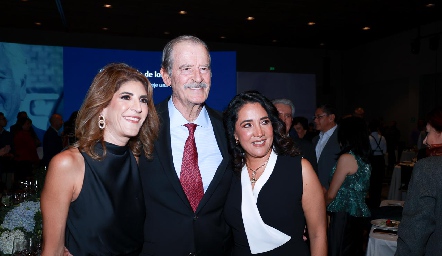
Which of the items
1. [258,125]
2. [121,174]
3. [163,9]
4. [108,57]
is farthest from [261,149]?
[163,9]

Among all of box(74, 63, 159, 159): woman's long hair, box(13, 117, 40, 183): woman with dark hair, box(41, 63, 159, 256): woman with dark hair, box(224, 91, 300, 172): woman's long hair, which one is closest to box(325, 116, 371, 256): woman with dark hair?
box(224, 91, 300, 172): woman's long hair

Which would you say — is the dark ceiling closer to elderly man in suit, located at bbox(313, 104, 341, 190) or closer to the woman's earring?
elderly man in suit, located at bbox(313, 104, 341, 190)

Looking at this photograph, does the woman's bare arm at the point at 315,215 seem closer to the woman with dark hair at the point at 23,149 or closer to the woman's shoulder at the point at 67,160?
the woman's shoulder at the point at 67,160

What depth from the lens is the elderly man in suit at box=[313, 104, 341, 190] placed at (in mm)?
4621

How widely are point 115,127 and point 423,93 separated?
501 inches

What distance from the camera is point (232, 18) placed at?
10766 mm

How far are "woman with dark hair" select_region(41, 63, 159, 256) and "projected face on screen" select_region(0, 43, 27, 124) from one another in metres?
6.77

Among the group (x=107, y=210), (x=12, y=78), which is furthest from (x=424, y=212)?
(x=12, y=78)

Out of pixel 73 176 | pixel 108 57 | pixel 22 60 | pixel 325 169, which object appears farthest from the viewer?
pixel 22 60

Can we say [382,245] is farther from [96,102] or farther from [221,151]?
[96,102]

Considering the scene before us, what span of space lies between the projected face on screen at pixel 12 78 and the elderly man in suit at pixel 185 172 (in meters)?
6.61

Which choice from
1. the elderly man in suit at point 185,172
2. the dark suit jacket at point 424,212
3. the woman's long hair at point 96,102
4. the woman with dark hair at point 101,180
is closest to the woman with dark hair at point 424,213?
the dark suit jacket at point 424,212

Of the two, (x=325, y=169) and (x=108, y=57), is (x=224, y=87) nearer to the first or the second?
(x=108, y=57)

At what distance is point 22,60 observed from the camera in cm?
812
